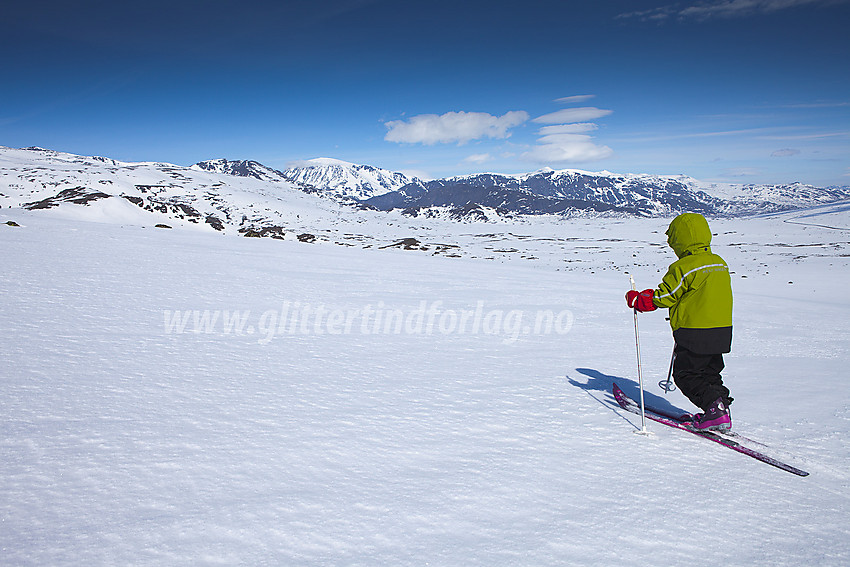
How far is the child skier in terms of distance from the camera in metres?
4.32

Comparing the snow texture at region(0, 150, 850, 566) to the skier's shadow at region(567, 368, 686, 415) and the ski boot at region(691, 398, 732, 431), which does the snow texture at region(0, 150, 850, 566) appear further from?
the ski boot at region(691, 398, 732, 431)

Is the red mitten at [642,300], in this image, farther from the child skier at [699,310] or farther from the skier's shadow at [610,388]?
the skier's shadow at [610,388]

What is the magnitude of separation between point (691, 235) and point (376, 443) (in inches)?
146

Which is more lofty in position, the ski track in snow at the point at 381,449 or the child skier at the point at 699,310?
the child skier at the point at 699,310

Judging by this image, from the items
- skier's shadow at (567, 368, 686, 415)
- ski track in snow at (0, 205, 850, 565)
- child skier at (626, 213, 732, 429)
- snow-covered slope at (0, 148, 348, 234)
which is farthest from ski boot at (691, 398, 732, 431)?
snow-covered slope at (0, 148, 348, 234)

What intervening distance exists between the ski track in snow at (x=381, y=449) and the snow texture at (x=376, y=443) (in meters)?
0.02

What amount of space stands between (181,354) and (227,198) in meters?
123

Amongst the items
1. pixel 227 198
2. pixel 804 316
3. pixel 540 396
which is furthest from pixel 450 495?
pixel 227 198

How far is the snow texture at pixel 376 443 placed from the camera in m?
2.67

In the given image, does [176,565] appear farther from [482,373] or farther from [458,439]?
[482,373]

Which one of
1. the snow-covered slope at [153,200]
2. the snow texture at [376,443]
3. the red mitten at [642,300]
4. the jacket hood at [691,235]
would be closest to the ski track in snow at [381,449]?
the snow texture at [376,443]

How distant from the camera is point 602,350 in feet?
25.4

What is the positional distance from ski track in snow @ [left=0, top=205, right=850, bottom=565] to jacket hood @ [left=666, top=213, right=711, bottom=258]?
6.19 ft

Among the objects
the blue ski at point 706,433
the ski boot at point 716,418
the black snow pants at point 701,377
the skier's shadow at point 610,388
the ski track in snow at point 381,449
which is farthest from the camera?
the skier's shadow at point 610,388
